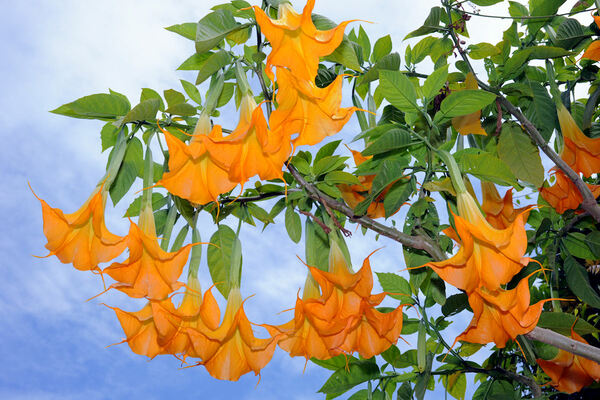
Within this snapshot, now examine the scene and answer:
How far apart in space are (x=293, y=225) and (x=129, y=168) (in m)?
0.48

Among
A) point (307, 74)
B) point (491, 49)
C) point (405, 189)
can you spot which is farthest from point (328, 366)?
point (491, 49)

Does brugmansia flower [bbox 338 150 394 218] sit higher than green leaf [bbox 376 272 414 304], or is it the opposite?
brugmansia flower [bbox 338 150 394 218]

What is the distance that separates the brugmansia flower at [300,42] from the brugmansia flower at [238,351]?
51cm

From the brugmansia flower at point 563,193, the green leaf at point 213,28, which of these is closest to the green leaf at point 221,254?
the green leaf at point 213,28

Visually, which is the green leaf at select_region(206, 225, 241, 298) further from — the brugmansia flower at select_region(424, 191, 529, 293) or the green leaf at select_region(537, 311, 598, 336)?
A: the green leaf at select_region(537, 311, 598, 336)

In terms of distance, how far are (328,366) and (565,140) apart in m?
1.03

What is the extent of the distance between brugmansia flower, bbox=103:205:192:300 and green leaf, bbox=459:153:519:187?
64 centimetres

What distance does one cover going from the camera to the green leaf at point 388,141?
43.1 inches

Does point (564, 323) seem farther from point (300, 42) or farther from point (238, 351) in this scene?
point (300, 42)

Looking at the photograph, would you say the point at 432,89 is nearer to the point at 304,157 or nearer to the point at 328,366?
the point at 304,157

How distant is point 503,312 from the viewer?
3.02 ft

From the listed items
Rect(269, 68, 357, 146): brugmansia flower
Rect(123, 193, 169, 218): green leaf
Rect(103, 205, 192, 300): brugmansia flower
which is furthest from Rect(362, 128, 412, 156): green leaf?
Rect(123, 193, 169, 218): green leaf

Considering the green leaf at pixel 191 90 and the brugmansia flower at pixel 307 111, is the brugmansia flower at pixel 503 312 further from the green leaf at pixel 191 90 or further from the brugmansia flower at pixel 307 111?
the green leaf at pixel 191 90

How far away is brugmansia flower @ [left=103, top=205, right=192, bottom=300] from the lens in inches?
36.1
